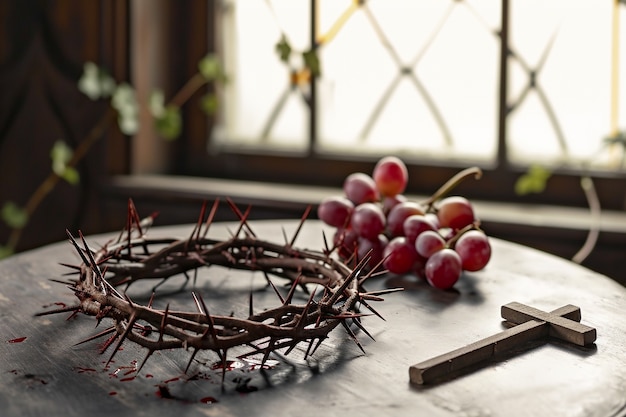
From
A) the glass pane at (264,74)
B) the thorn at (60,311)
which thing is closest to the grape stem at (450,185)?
the thorn at (60,311)

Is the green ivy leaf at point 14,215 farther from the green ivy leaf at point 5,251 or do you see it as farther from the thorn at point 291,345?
Result: the thorn at point 291,345

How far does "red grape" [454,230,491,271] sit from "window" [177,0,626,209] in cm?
97

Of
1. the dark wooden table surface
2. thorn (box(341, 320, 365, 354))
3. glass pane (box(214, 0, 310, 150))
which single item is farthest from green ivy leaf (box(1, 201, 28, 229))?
thorn (box(341, 320, 365, 354))

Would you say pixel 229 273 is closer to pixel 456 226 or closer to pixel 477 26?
pixel 456 226

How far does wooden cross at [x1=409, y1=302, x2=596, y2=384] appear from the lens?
89 cm

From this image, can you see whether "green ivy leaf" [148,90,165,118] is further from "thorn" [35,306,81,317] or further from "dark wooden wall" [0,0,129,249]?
"thorn" [35,306,81,317]

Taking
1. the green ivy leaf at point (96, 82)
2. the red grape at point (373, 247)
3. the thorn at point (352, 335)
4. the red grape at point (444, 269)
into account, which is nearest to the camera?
the thorn at point (352, 335)

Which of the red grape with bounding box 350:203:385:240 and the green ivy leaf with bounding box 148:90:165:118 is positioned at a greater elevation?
the green ivy leaf with bounding box 148:90:165:118

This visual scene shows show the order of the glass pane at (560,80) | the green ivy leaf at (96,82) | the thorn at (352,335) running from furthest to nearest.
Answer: the green ivy leaf at (96,82) → the glass pane at (560,80) → the thorn at (352,335)

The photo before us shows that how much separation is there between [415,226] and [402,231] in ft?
0.17

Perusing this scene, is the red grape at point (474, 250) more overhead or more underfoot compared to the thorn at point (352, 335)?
more overhead

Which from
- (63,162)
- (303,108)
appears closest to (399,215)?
(303,108)

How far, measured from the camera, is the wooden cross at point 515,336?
89 centimetres

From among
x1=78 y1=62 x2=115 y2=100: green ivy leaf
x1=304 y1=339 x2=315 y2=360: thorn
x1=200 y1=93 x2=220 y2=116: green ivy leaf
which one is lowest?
x1=304 y1=339 x2=315 y2=360: thorn
